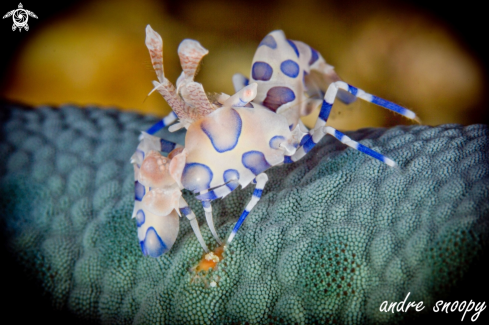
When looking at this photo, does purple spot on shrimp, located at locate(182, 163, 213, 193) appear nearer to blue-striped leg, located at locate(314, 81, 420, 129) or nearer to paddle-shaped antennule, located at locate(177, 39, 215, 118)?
paddle-shaped antennule, located at locate(177, 39, 215, 118)

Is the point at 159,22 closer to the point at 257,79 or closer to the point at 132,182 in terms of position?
the point at 257,79

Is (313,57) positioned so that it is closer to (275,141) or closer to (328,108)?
(328,108)

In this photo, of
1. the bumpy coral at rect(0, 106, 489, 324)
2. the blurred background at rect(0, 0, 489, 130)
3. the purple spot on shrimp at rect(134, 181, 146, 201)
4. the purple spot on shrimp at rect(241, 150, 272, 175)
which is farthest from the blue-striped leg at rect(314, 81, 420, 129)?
the purple spot on shrimp at rect(134, 181, 146, 201)

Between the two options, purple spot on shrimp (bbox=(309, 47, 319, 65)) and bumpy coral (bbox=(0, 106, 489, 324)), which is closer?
bumpy coral (bbox=(0, 106, 489, 324))

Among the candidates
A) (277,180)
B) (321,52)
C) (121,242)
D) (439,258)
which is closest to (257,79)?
(277,180)

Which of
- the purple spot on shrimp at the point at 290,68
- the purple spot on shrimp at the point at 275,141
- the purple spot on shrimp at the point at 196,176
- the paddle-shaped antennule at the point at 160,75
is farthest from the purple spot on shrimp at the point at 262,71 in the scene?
the purple spot on shrimp at the point at 196,176

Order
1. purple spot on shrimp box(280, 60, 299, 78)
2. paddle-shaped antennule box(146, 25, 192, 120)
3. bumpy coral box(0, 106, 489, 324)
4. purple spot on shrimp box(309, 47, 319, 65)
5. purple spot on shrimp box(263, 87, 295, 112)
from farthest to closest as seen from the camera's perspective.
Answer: purple spot on shrimp box(309, 47, 319, 65), purple spot on shrimp box(280, 60, 299, 78), purple spot on shrimp box(263, 87, 295, 112), paddle-shaped antennule box(146, 25, 192, 120), bumpy coral box(0, 106, 489, 324)

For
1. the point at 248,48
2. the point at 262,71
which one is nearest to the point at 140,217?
the point at 262,71
